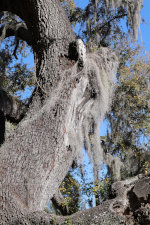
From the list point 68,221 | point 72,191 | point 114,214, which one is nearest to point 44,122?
point 68,221

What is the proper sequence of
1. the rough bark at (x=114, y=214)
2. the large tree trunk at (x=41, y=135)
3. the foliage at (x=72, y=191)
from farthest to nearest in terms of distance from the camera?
the foliage at (x=72, y=191)
the large tree trunk at (x=41, y=135)
the rough bark at (x=114, y=214)

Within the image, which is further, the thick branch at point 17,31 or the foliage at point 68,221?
the thick branch at point 17,31

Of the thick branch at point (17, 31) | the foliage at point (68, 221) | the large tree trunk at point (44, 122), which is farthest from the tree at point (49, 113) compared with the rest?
the thick branch at point (17, 31)

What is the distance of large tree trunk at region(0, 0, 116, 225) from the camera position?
3.02 meters

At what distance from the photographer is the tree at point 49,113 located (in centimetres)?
303

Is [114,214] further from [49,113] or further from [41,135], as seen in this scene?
[49,113]

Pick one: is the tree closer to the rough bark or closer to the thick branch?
the rough bark

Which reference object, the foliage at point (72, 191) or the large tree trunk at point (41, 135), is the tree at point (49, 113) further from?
the foliage at point (72, 191)

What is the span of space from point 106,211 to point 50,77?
1.83m

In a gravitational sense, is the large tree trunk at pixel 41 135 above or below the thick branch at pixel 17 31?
below

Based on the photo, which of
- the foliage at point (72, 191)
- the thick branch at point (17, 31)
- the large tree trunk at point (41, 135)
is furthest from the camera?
the foliage at point (72, 191)

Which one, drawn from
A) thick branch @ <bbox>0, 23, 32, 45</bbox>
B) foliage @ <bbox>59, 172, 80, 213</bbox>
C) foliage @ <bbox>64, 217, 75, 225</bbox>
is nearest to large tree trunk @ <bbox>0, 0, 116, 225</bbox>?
foliage @ <bbox>64, 217, 75, 225</bbox>

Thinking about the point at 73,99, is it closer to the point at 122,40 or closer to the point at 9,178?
the point at 9,178

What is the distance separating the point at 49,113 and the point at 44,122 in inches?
5.2
